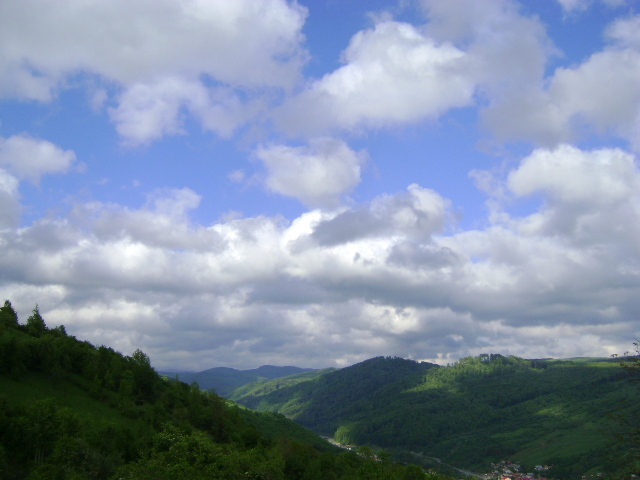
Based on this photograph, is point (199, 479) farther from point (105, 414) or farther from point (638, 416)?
point (105, 414)

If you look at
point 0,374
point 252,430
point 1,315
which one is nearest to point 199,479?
point 0,374

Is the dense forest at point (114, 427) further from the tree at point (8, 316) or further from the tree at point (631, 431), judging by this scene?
the tree at point (631, 431)

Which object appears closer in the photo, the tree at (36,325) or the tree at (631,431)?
the tree at (631,431)

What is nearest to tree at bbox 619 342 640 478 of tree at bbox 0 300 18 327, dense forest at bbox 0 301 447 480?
dense forest at bbox 0 301 447 480

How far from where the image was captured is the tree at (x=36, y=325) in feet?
345

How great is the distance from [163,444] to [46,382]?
35.6 meters

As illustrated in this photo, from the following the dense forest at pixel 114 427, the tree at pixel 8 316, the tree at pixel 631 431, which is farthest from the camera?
the tree at pixel 8 316

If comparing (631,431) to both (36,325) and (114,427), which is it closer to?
(114,427)

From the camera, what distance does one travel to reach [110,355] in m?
108

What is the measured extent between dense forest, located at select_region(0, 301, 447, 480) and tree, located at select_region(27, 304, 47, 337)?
0.83ft

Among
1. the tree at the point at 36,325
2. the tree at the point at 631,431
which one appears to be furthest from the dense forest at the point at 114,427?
the tree at the point at 631,431

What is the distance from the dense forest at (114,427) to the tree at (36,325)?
253 millimetres

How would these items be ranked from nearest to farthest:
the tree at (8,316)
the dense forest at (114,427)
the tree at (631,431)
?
the tree at (631,431), the dense forest at (114,427), the tree at (8,316)

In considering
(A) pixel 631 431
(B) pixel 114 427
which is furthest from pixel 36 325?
(A) pixel 631 431
